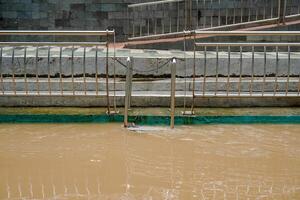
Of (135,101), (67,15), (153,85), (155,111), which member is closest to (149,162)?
(155,111)

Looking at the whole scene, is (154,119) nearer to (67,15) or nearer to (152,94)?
(152,94)

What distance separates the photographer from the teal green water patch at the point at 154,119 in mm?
7164

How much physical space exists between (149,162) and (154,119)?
76.4 inches

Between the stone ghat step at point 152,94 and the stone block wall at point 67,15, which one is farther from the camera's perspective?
the stone block wall at point 67,15

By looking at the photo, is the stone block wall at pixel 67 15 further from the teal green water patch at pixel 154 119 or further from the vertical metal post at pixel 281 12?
the teal green water patch at pixel 154 119

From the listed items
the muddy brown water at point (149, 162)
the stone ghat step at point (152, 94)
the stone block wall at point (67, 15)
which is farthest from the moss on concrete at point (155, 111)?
the stone block wall at point (67, 15)

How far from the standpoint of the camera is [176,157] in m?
5.46

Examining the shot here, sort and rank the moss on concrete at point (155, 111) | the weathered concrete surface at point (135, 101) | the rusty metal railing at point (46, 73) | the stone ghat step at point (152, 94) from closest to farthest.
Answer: the moss on concrete at point (155, 111), the stone ghat step at point (152, 94), the weathered concrete surface at point (135, 101), the rusty metal railing at point (46, 73)

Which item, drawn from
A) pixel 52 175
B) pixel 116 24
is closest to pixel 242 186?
pixel 52 175

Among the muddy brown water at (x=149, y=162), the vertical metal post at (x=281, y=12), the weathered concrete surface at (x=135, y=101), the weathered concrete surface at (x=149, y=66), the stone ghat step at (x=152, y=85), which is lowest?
the muddy brown water at (x=149, y=162)

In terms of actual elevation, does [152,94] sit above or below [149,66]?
below

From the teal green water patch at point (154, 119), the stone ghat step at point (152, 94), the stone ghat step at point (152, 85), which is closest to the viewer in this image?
the teal green water patch at point (154, 119)

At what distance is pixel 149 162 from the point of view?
207 inches

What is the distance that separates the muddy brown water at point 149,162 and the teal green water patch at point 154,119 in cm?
19
